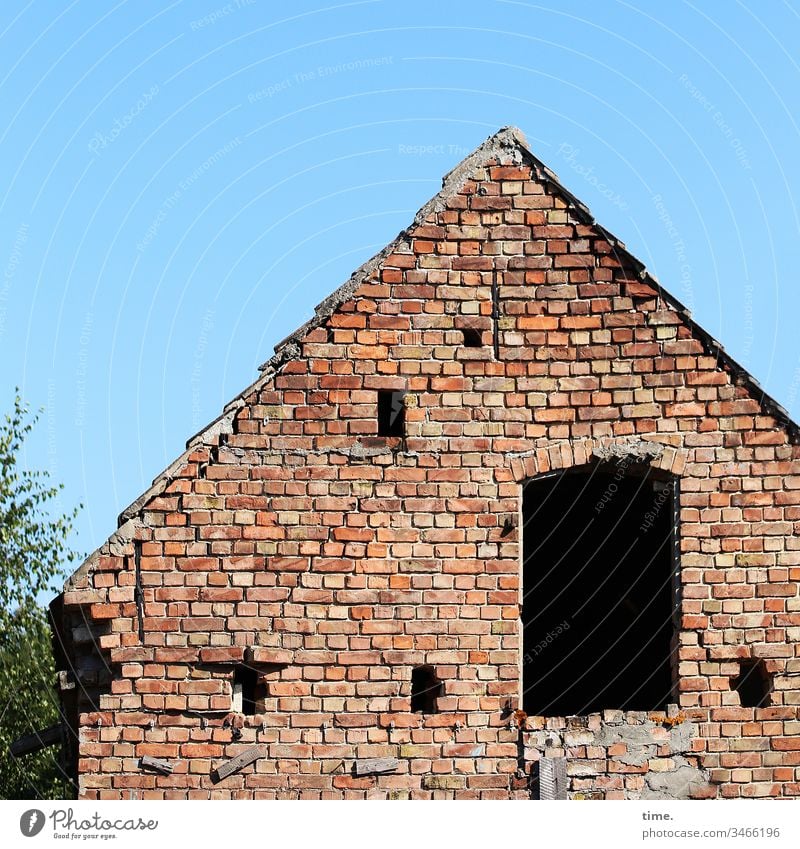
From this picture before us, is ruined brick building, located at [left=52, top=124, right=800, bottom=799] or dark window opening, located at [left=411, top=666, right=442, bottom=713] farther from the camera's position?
dark window opening, located at [left=411, top=666, right=442, bottom=713]

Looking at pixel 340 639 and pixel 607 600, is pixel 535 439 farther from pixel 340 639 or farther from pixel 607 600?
pixel 607 600

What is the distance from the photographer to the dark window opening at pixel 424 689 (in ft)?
34.6

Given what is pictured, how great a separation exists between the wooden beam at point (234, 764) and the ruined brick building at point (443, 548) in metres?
0.02

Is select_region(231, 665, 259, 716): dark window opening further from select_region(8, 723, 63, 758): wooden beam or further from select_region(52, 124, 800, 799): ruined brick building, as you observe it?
select_region(8, 723, 63, 758): wooden beam

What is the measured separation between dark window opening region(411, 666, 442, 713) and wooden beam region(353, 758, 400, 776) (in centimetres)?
40

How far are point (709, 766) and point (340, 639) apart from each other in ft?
8.68

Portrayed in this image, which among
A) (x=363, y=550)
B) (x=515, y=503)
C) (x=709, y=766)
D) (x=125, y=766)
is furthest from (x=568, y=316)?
(x=125, y=766)

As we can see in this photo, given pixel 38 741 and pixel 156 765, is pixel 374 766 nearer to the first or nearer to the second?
pixel 156 765

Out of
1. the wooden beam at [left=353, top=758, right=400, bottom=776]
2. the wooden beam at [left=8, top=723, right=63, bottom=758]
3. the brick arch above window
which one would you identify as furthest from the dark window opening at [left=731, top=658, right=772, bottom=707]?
the wooden beam at [left=8, top=723, right=63, bottom=758]

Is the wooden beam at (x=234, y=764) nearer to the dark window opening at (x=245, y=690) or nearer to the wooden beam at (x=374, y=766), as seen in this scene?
the dark window opening at (x=245, y=690)

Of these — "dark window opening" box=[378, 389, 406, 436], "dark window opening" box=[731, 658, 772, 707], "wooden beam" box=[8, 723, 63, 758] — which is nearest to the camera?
"dark window opening" box=[731, 658, 772, 707]

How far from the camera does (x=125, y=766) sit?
34.0 feet

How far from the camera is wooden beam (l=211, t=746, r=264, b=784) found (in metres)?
10.3

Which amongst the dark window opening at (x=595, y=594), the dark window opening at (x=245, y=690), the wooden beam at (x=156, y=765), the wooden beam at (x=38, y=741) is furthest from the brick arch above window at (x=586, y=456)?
the wooden beam at (x=38, y=741)
